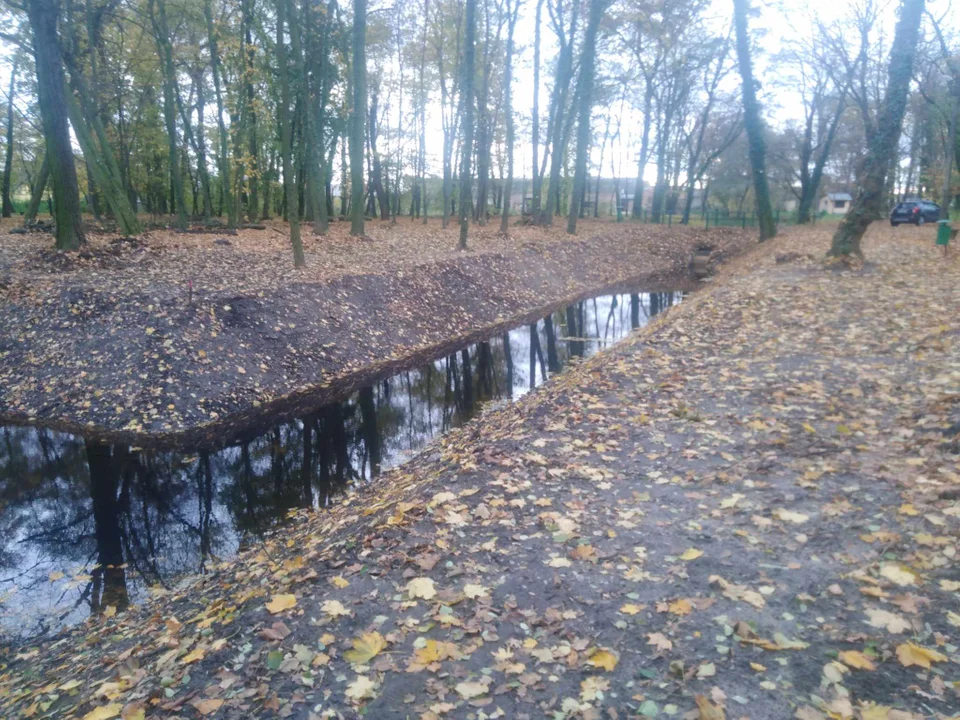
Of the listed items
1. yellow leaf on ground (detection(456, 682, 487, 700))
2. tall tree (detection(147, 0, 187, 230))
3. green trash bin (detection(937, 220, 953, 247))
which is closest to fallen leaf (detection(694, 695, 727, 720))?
yellow leaf on ground (detection(456, 682, 487, 700))

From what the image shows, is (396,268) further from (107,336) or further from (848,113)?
(848,113)

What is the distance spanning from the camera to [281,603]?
432 centimetres

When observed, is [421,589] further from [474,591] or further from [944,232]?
[944,232]

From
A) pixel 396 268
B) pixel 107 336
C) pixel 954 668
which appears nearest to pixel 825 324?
pixel 954 668

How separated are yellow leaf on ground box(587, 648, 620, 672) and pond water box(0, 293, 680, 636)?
13.9 ft

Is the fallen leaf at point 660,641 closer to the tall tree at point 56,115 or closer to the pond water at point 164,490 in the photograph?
the pond water at point 164,490

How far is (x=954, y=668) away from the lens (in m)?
3.11

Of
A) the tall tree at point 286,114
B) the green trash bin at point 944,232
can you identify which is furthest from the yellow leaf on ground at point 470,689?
the green trash bin at point 944,232

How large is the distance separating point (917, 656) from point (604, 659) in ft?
4.89

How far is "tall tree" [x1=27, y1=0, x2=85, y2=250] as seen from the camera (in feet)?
47.3

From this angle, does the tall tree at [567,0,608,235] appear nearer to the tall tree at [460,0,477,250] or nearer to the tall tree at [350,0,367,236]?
the tall tree at [460,0,477,250]

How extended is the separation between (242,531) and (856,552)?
574cm

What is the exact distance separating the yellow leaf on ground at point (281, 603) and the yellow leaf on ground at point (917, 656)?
134 inches

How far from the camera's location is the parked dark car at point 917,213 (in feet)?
117
